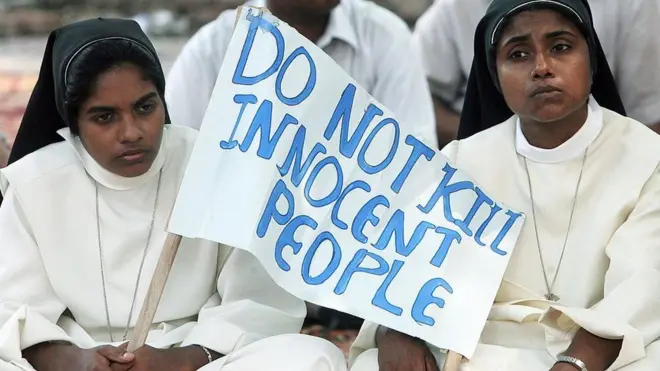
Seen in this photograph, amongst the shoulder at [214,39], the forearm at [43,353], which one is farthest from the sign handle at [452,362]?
the shoulder at [214,39]

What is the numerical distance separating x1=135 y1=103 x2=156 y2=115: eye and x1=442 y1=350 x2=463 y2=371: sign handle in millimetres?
1009

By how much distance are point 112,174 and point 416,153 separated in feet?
2.79

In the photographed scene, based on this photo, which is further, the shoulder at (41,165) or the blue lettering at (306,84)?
the shoulder at (41,165)

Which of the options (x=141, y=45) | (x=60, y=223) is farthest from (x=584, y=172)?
(x=60, y=223)

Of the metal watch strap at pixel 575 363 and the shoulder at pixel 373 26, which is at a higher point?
the shoulder at pixel 373 26

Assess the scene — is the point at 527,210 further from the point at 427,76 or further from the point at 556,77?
the point at 427,76

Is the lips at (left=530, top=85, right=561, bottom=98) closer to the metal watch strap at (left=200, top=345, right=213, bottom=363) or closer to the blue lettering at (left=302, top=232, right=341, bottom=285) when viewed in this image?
the blue lettering at (left=302, top=232, right=341, bottom=285)

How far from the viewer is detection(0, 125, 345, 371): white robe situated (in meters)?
3.11

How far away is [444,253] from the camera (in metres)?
2.88

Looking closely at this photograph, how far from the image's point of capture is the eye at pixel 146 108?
3.08 metres

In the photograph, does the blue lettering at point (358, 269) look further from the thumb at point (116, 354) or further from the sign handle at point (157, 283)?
the thumb at point (116, 354)

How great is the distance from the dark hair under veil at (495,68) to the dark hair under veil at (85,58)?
0.90 meters

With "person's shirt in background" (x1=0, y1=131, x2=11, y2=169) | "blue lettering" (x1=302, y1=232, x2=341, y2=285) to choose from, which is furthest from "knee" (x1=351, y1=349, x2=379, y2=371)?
"person's shirt in background" (x1=0, y1=131, x2=11, y2=169)

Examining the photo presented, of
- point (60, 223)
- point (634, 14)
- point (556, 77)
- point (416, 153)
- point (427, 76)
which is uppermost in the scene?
point (634, 14)
